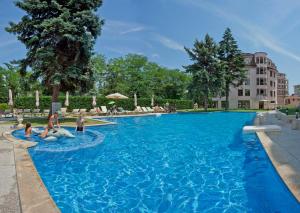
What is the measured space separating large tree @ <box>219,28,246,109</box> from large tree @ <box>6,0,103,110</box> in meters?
33.7

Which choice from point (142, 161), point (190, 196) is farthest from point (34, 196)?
point (142, 161)

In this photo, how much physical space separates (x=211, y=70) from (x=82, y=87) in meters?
29.4

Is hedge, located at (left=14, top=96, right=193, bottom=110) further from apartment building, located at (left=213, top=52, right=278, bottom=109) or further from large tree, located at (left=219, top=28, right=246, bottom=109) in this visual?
apartment building, located at (left=213, top=52, right=278, bottom=109)

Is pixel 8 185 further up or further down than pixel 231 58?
further down

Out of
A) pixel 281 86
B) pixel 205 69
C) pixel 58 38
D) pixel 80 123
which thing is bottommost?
pixel 80 123

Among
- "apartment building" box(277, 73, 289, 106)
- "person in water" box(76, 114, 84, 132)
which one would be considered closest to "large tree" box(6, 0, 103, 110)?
"person in water" box(76, 114, 84, 132)

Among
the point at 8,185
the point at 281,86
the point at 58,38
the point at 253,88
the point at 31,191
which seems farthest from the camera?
the point at 281,86

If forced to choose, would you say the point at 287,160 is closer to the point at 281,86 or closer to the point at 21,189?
the point at 21,189

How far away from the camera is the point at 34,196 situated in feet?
16.1

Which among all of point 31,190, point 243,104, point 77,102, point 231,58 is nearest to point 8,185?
point 31,190

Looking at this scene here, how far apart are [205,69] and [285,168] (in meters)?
39.9

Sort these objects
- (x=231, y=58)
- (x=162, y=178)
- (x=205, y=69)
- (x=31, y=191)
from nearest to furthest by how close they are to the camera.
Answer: (x=31, y=191), (x=162, y=178), (x=205, y=69), (x=231, y=58)

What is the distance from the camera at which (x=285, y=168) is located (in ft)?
21.9

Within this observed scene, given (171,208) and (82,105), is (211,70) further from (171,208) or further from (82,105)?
(171,208)
